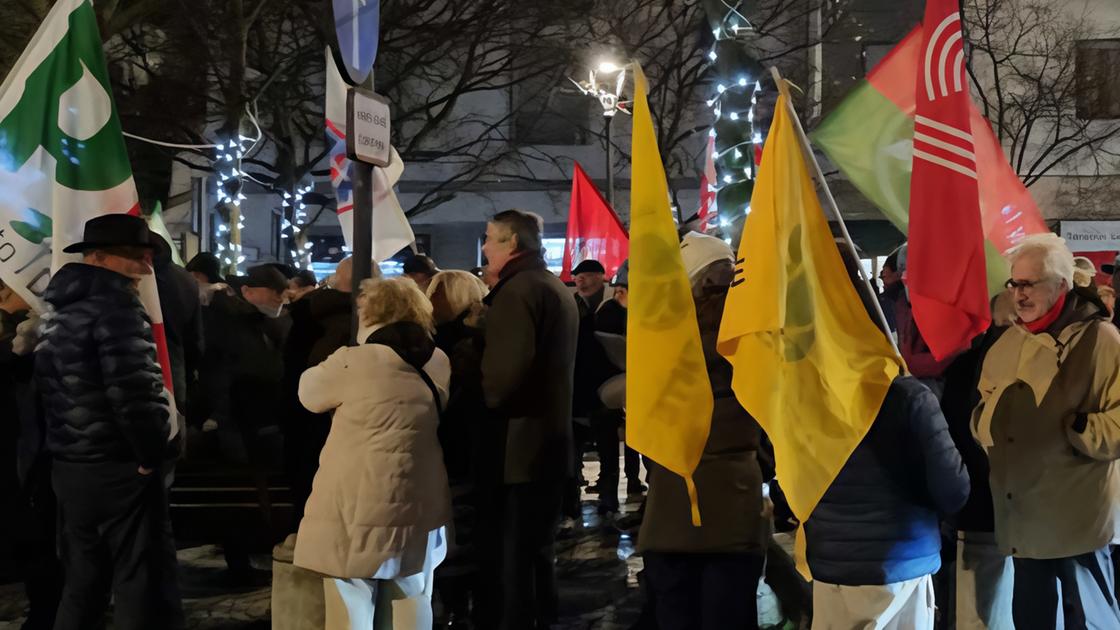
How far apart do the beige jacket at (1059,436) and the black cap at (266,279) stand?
474 cm

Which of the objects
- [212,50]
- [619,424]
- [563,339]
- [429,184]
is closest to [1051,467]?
[563,339]

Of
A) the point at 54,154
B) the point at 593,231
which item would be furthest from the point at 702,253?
the point at 593,231

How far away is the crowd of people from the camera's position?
3945mm

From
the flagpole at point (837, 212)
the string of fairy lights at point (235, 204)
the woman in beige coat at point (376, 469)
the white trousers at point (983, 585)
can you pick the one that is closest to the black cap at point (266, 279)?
the woman in beige coat at point (376, 469)

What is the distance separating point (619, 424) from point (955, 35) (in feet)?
18.3

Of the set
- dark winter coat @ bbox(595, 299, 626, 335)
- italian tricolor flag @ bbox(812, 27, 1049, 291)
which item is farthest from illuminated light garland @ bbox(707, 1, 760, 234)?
italian tricolor flag @ bbox(812, 27, 1049, 291)

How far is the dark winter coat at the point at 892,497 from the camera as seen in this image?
12.3ft

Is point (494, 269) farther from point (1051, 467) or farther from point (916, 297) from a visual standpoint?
point (1051, 467)

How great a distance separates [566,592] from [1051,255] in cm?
394

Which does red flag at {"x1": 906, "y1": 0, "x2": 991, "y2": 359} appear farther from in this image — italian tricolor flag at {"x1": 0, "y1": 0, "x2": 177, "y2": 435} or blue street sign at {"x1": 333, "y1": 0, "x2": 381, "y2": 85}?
italian tricolor flag at {"x1": 0, "y1": 0, "x2": 177, "y2": 435}

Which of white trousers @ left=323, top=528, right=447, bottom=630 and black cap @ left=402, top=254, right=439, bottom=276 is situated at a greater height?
black cap @ left=402, top=254, right=439, bottom=276

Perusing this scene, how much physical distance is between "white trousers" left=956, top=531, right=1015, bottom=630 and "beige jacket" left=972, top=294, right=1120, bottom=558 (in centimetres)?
40

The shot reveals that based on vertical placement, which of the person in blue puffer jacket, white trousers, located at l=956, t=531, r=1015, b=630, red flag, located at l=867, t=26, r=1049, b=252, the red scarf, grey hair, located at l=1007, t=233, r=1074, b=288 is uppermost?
red flag, located at l=867, t=26, r=1049, b=252

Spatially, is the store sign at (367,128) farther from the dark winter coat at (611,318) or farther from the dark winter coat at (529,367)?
the dark winter coat at (611,318)
